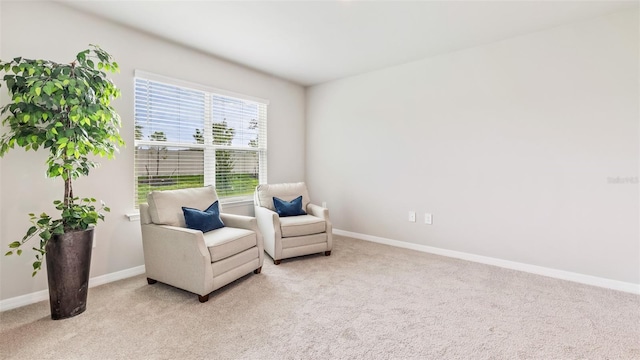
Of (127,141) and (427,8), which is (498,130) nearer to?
(427,8)

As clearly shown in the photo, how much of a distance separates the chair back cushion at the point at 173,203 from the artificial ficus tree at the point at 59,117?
18.8 inches

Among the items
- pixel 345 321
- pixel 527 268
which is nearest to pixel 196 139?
pixel 345 321

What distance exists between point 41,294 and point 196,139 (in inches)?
76.3

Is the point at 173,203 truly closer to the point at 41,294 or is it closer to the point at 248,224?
the point at 248,224

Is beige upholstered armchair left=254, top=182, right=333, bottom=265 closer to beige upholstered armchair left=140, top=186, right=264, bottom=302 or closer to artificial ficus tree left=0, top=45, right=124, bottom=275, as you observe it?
beige upholstered armchair left=140, top=186, right=264, bottom=302

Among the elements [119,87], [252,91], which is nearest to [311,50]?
[252,91]

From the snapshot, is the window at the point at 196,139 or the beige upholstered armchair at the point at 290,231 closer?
the window at the point at 196,139

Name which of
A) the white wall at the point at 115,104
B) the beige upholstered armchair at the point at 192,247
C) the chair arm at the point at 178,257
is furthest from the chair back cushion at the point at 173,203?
the white wall at the point at 115,104

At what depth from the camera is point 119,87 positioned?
2.79 metres

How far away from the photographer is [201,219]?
8.96 feet

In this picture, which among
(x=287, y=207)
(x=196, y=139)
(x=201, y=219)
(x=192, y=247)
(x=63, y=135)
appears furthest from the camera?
(x=287, y=207)

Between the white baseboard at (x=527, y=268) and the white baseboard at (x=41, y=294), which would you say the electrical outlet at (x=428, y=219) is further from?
the white baseboard at (x=41, y=294)

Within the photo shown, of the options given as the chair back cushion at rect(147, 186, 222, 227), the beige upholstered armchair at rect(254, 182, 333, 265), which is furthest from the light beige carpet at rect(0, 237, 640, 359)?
the chair back cushion at rect(147, 186, 222, 227)

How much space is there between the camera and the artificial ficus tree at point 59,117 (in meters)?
1.95
